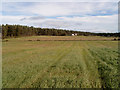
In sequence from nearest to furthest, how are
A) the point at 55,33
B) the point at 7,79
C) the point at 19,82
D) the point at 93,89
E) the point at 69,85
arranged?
the point at 93,89 → the point at 69,85 → the point at 19,82 → the point at 7,79 → the point at 55,33

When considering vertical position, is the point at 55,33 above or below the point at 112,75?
above

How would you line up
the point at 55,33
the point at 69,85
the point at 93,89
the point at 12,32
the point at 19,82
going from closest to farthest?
1. the point at 93,89
2. the point at 69,85
3. the point at 19,82
4. the point at 12,32
5. the point at 55,33

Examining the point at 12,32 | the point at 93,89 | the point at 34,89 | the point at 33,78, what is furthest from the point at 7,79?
the point at 12,32

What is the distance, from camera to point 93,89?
7.43m

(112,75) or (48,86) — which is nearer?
(48,86)

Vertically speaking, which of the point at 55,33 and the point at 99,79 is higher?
the point at 55,33

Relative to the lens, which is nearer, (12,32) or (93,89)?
(93,89)

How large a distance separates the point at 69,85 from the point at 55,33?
153718 mm

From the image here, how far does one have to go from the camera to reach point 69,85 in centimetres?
809

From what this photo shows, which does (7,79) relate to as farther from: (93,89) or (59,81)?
(93,89)

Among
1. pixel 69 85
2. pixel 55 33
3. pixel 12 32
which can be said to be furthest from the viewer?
pixel 55 33

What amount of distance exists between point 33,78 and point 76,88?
3456mm

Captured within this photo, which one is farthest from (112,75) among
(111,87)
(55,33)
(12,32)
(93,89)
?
(55,33)

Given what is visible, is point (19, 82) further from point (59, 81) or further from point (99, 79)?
point (99, 79)
